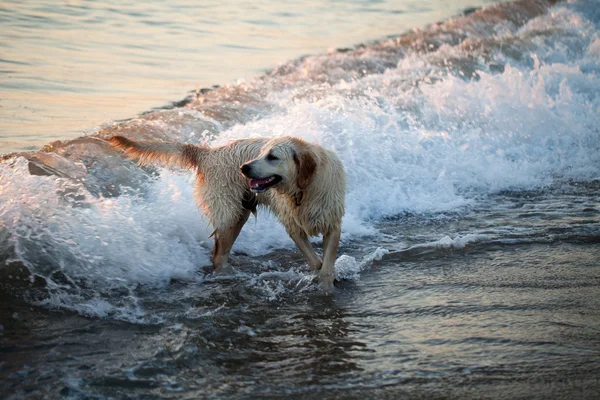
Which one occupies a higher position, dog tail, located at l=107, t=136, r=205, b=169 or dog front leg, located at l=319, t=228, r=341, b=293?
dog tail, located at l=107, t=136, r=205, b=169

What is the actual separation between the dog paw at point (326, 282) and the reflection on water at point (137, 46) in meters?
4.66

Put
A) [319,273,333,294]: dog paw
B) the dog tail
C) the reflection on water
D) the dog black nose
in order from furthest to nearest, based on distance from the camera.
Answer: the reflection on water, the dog tail, [319,273,333,294]: dog paw, the dog black nose

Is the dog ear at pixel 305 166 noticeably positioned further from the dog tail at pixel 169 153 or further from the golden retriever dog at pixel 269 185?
the dog tail at pixel 169 153

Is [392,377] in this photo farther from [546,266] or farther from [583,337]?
[546,266]

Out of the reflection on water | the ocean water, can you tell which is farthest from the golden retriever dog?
the reflection on water

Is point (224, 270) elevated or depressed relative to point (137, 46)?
depressed

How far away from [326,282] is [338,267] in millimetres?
501

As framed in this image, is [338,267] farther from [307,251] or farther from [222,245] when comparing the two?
[222,245]

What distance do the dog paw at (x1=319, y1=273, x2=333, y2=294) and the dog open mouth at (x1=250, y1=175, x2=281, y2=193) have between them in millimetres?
962

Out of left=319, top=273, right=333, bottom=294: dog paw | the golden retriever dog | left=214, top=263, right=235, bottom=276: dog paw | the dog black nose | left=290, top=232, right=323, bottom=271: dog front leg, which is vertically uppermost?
the dog black nose

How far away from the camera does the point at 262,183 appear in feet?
19.9

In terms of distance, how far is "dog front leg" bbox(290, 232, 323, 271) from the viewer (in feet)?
21.7

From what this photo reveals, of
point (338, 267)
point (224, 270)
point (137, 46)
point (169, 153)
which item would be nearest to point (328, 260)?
point (338, 267)

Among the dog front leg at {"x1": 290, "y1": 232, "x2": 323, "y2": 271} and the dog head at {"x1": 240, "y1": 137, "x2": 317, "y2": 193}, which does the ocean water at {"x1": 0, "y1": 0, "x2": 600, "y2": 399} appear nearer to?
the dog front leg at {"x1": 290, "y1": 232, "x2": 323, "y2": 271}
